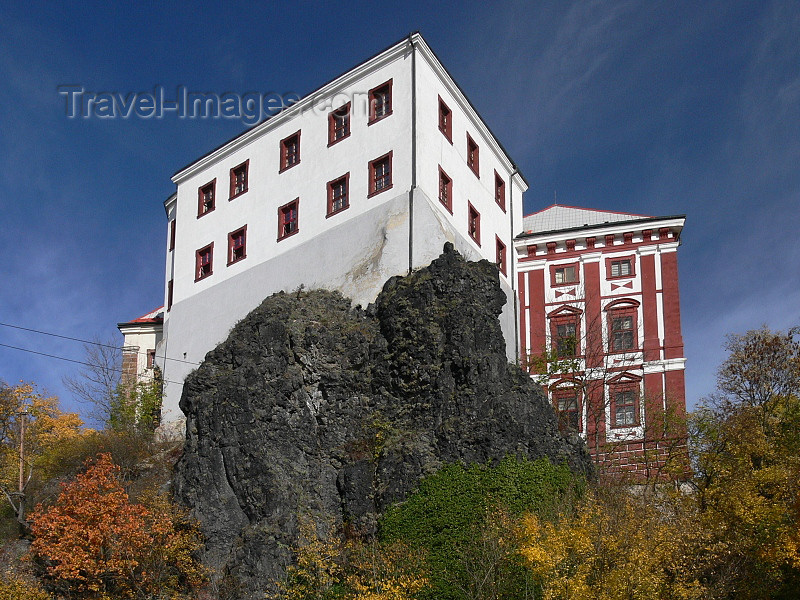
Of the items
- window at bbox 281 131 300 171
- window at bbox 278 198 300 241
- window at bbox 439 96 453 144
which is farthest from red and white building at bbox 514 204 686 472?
window at bbox 281 131 300 171

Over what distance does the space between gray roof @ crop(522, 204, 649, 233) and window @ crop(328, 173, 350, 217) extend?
13205 mm

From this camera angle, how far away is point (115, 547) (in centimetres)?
3288

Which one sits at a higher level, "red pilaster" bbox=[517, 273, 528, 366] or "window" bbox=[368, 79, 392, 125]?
"window" bbox=[368, 79, 392, 125]

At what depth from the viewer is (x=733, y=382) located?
131 ft

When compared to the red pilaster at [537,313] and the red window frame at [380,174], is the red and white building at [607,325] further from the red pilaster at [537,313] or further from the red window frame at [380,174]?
the red window frame at [380,174]

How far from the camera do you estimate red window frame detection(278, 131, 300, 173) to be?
4553cm

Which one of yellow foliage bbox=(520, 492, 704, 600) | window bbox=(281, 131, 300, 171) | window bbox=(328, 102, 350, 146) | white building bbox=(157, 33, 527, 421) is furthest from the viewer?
window bbox=(281, 131, 300, 171)

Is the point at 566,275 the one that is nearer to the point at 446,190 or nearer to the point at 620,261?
the point at 620,261

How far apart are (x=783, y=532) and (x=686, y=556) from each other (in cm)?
298

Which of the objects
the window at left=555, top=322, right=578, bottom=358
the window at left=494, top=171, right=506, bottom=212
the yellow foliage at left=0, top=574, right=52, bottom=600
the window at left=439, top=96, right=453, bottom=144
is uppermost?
the window at left=439, top=96, right=453, bottom=144

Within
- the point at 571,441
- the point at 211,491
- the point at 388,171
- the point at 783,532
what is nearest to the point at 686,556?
the point at 783,532

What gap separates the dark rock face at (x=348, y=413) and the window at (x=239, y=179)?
1150 centimetres

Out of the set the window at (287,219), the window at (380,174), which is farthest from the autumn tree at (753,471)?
the window at (287,219)

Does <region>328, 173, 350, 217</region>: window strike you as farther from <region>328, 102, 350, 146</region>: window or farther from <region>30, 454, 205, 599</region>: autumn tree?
<region>30, 454, 205, 599</region>: autumn tree
